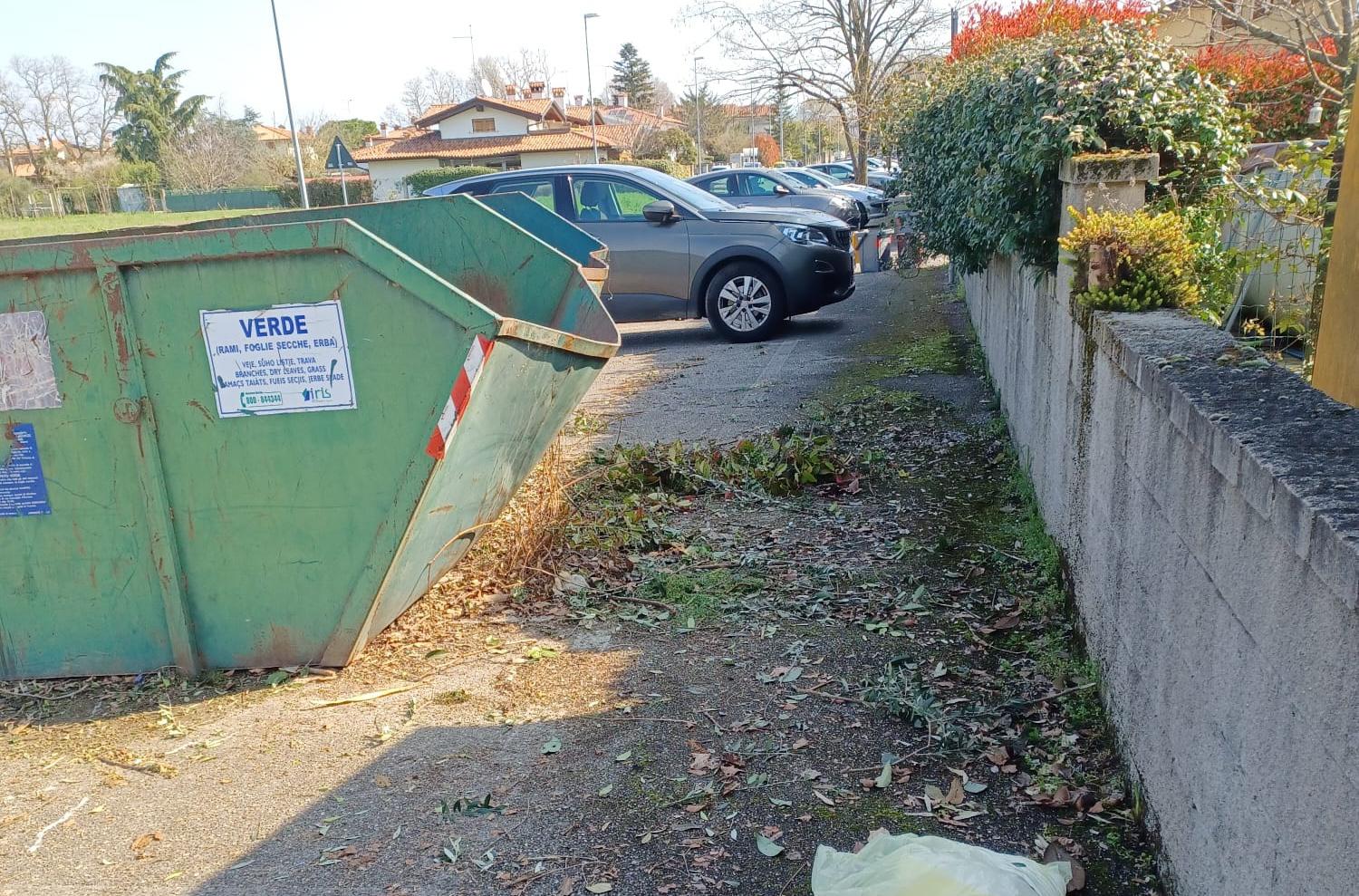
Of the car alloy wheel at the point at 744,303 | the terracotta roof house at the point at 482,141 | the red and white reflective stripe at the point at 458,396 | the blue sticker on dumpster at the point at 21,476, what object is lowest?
the car alloy wheel at the point at 744,303

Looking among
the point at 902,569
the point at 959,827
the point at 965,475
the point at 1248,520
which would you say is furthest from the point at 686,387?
the point at 1248,520

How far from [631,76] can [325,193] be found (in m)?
48.9

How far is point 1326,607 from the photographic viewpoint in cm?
167

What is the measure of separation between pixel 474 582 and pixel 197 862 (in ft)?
6.48

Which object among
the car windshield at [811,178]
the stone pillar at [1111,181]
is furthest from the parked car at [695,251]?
the car windshield at [811,178]

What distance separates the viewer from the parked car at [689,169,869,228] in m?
20.4

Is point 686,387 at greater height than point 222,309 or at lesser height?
lesser

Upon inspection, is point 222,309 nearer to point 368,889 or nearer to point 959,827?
point 368,889

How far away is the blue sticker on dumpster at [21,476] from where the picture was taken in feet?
13.0

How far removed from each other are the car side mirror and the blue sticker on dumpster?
750cm

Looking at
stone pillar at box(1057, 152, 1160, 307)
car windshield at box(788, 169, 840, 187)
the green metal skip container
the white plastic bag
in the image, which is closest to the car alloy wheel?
stone pillar at box(1057, 152, 1160, 307)

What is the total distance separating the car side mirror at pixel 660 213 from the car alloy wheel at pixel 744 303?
90 centimetres

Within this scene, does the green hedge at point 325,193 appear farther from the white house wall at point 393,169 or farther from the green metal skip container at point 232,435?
the green metal skip container at point 232,435

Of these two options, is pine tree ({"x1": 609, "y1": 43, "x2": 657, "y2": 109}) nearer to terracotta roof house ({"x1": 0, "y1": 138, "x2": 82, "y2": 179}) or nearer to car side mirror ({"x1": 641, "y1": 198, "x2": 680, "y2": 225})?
terracotta roof house ({"x1": 0, "y1": 138, "x2": 82, "y2": 179})
